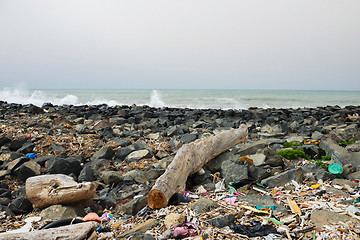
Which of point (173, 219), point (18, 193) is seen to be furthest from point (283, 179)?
point (18, 193)

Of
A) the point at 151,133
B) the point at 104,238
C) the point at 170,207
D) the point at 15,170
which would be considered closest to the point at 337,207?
the point at 170,207

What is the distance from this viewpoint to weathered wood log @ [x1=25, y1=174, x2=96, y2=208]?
110 inches

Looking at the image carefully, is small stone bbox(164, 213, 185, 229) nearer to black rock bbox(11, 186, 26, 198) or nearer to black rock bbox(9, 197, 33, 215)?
black rock bbox(9, 197, 33, 215)

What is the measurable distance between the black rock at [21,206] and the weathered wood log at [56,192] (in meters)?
0.08

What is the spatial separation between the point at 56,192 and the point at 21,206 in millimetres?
545

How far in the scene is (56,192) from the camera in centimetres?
281

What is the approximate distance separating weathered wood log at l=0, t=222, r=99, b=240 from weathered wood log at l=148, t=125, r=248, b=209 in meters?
0.78

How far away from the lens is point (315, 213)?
2.19 meters

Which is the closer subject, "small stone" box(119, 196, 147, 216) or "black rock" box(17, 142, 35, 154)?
"small stone" box(119, 196, 147, 216)

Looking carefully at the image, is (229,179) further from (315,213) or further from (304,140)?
(304,140)

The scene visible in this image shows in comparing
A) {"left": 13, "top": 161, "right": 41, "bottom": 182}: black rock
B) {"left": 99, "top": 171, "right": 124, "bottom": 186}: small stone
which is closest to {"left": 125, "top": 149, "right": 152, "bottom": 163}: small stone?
{"left": 99, "top": 171, "right": 124, "bottom": 186}: small stone

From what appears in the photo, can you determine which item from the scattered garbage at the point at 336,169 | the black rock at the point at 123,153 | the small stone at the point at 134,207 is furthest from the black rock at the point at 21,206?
the scattered garbage at the point at 336,169

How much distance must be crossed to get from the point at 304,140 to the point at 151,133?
472cm

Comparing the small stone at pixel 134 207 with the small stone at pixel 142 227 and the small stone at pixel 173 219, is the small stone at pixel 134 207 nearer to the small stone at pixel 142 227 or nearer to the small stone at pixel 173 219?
the small stone at pixel 142 227
